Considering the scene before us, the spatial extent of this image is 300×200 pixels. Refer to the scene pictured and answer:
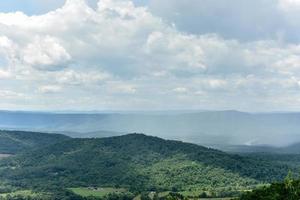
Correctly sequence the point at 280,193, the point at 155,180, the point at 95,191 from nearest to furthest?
1. the point at 280,193
2. the point at 95,191
3. the point at 155,180

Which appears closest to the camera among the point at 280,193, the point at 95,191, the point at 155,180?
the point at 280,193

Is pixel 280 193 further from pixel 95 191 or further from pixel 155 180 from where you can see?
pixel 155 180

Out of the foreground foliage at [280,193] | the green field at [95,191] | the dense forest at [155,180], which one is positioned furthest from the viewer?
the green field at [95,191]

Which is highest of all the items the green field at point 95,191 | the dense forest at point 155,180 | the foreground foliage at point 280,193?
the foreground foliage at point 280,193

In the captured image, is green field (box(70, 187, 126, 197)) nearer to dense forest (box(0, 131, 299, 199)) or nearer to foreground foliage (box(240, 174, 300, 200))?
dense forest (box(0, 131, 299, 199))

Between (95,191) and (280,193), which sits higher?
(280,193)

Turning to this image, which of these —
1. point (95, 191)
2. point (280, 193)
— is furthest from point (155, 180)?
point (280, 193)

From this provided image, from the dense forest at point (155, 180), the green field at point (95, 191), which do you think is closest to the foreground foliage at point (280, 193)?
the dense forest at point (155, 180)

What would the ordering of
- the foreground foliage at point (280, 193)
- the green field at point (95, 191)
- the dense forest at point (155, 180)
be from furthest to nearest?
1. the green field at point (95, 191)
2. the dense forest at point (155, 180)
3. the foreground foliage at point (280, 193)

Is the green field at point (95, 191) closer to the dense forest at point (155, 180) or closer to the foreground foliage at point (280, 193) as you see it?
the dense forest at point (155, 180)

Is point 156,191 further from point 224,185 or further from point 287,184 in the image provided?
point 287,184

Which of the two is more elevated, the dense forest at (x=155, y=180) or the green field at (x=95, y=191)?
the dense forest at (x=155, y=180)
